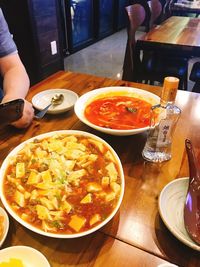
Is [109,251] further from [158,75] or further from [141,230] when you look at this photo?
[158,75]

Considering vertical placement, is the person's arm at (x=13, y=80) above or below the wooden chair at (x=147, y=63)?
above

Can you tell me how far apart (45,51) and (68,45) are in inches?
72.5

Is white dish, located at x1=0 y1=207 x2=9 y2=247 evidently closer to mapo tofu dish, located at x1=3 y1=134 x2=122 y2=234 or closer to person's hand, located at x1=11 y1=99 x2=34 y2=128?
mapo tofu dish, located at x1=3 y1=134 x2=122 y2=234

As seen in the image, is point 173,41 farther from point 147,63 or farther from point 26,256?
point 26,256

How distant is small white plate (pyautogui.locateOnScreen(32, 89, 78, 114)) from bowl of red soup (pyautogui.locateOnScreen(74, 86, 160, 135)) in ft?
0.35

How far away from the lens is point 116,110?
1033 millimetres

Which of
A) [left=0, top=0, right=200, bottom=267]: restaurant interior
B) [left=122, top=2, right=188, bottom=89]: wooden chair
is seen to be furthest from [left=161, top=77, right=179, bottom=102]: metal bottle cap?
[left=122, top=2, right=188, bottom=89]: wooden chair

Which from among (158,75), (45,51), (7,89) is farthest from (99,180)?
(45,51)

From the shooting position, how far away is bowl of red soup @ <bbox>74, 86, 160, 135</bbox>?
91 centimetres

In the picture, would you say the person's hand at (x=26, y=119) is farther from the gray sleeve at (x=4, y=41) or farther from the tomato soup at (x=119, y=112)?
the gray sleeve at (x=4, y=41)

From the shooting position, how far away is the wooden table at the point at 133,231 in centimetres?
56

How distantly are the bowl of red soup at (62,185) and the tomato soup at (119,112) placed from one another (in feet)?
0.52

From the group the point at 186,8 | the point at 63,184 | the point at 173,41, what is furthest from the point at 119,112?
the point at 186,8

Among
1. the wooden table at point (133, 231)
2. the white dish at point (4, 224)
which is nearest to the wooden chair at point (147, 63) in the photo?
the wooden table at point (133, 231)
